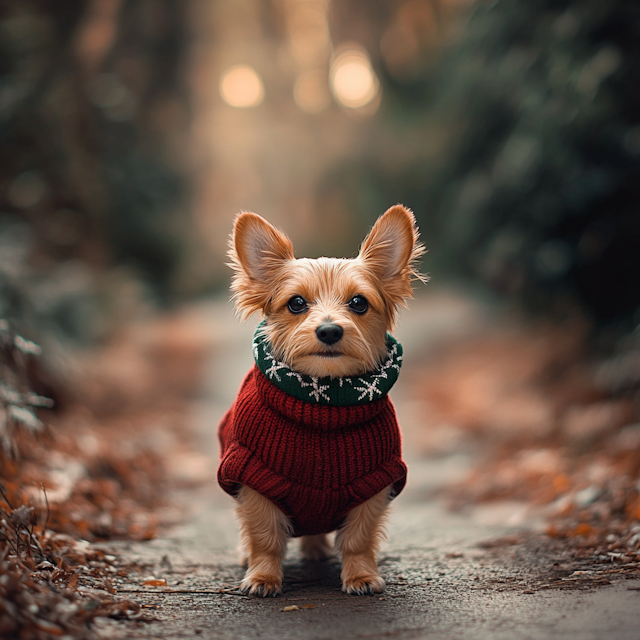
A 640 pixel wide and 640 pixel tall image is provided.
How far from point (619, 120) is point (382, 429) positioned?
3.96m

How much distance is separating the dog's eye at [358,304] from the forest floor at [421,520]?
1.30 meters

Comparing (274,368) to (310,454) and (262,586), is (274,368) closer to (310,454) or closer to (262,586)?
(310,454)

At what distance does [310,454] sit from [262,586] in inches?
26.2

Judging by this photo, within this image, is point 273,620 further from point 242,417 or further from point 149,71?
point 149,71

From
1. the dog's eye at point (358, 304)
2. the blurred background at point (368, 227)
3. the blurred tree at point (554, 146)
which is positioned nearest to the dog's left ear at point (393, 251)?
the dog's eye at point (358, 304)

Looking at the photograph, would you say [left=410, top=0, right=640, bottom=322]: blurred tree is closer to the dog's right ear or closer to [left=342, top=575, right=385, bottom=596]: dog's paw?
the dog's right ear

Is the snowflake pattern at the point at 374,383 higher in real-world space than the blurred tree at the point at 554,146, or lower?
lower

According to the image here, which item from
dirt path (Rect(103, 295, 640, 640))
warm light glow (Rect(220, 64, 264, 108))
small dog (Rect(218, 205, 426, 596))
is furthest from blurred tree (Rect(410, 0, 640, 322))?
warm light glow (Rect(220, 64, 264, 108))

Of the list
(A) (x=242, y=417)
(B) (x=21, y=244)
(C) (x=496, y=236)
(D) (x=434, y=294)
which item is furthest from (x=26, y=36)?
(D) (x=434, y=294)

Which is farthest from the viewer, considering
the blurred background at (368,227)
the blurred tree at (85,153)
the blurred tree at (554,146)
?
the blurred tree at (85,153)

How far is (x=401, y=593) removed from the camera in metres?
2.86

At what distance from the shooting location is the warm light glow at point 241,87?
1770cm

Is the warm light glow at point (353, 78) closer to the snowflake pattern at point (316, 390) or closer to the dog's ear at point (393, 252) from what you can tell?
the dog's ear at point (393, 252)

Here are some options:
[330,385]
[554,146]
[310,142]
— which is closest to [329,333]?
[330,385]
